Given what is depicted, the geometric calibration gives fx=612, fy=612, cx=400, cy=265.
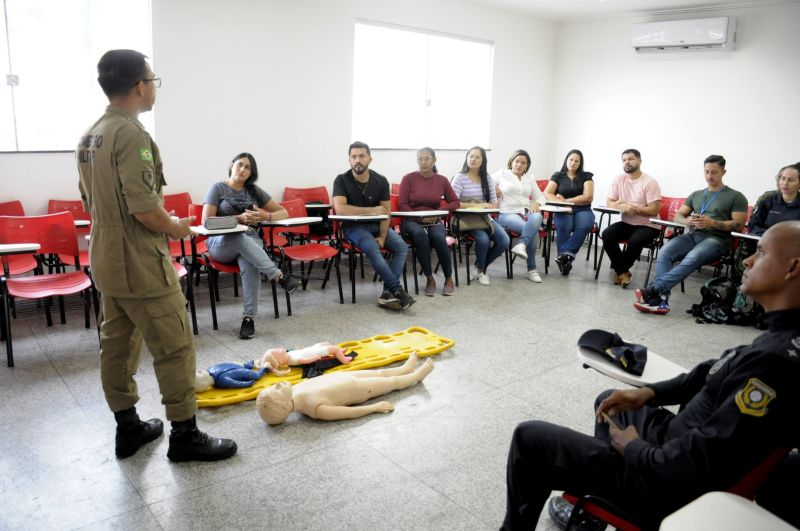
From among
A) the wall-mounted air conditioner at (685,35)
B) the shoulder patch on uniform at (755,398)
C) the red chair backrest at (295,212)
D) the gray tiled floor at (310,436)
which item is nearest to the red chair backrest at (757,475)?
the shoulder patch on uniform at (755,398)

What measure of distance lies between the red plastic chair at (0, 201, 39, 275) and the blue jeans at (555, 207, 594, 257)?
15.5 feet

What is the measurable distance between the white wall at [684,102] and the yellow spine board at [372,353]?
470 cm

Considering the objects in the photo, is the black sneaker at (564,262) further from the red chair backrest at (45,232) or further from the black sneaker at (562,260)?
the red chair backrest at (45,232)

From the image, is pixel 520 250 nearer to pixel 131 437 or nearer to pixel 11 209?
pixel 131 437

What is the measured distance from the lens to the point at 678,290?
5.99 m

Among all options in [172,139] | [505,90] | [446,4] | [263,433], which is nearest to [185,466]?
[263,433]

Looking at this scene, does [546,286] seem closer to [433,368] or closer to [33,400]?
[433,368]

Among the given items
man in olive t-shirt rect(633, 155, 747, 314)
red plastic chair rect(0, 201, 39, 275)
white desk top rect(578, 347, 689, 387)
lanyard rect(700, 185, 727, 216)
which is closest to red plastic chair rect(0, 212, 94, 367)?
Result: red plastic chair rect(0, 201, 39, 275)

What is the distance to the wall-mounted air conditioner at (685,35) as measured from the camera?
6691 millimetres

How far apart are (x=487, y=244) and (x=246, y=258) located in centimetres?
249

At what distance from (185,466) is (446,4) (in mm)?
6168

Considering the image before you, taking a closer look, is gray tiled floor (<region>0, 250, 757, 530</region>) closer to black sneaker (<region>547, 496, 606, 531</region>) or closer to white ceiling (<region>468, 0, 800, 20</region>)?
black sneaker (<region>547, 496, 606, 531</region>)

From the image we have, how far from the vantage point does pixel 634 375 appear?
1937mm

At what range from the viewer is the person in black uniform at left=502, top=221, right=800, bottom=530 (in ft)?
4.52
